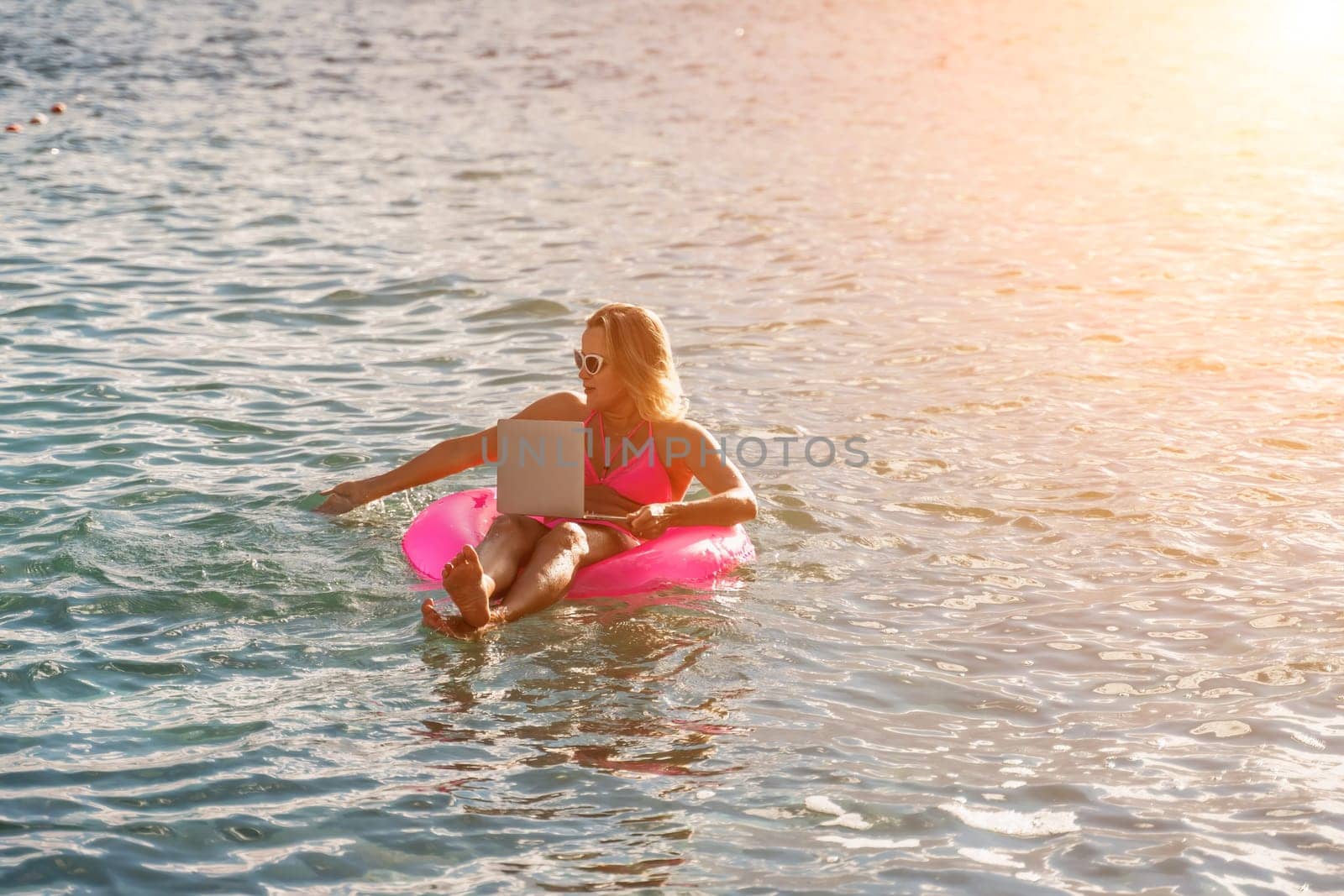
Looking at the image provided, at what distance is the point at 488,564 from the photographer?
541 centimetres

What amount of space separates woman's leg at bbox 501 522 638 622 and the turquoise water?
117mm

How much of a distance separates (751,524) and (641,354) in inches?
50.8

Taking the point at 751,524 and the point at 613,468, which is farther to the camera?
the point at 751,524

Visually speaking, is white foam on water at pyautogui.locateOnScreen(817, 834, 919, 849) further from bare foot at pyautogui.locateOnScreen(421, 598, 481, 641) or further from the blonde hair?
the blonde hair

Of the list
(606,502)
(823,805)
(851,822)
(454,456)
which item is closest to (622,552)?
(606,502)

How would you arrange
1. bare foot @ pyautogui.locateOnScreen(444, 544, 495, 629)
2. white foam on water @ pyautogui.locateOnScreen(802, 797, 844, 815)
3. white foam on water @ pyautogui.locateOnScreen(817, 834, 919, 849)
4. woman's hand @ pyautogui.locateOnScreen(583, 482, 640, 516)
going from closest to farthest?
white foam on water @ pyautogui.locateOnScreen(817, 834, 919, 849) < white foam on water @ pyautogui.locateOnScreen(802, 797, 844, 815) < bare foot @ pyautogui.locateOnScreen(444, 544, 495, 629) < woman's hand @ pyautogui.locateOnScreen(583, 482, 640, 516)

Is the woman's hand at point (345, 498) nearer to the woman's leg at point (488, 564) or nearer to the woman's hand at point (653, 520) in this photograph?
the woman's leg at point (488, 564)

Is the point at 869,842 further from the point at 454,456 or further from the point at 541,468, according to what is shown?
the point at 454,456

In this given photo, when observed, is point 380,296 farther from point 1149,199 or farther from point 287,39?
point 287,39

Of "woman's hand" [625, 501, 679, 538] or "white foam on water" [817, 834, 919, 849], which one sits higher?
"woman's hand" [625, 501, 679, 538]

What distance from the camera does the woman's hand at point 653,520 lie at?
5.59 m

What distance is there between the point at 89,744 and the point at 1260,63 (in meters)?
23.6

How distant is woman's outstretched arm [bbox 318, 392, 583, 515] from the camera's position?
6070 millimetres

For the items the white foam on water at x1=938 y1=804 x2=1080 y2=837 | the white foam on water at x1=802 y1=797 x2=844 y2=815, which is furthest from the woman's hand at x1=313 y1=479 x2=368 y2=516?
the white foam on water at x1=938 y1=804 x2=1080 y2=837
